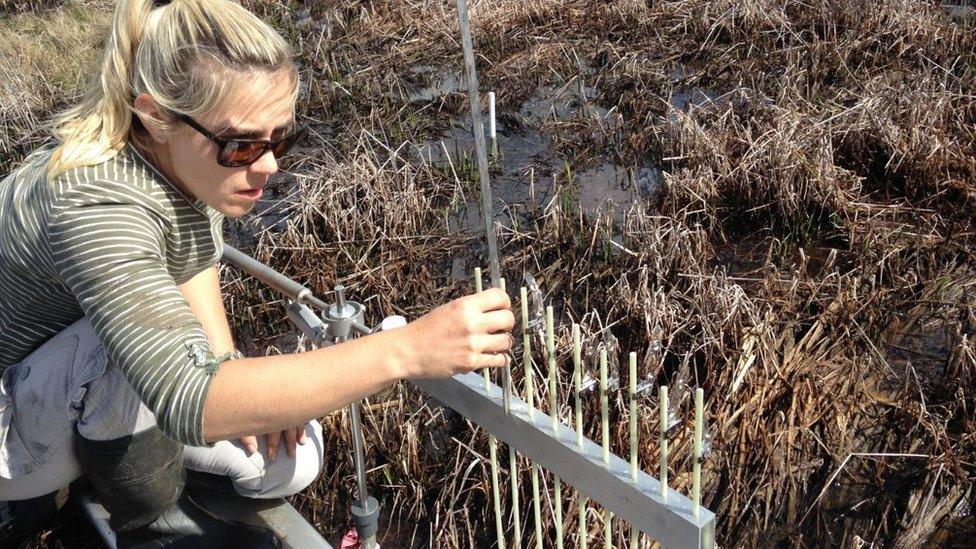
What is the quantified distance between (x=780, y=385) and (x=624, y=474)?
1.47 metres

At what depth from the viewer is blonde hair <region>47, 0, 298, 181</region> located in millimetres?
1420

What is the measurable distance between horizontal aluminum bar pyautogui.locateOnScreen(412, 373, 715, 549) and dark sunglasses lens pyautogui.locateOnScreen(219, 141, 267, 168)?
58 cm

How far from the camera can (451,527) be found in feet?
8.59

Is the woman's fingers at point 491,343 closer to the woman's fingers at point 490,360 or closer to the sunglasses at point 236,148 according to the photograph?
the woman's fingers at point 490,360

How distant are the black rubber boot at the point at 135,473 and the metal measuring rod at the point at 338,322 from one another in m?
0.35

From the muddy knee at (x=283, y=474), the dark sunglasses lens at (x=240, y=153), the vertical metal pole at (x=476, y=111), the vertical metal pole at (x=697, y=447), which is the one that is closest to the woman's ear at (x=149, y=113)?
the dark sunglasses lens at (x=240, y=153)

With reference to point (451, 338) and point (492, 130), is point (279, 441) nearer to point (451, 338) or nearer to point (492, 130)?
point (451, 338)

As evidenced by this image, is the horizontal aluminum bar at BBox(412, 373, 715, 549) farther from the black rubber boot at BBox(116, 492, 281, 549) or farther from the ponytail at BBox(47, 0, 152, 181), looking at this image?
the ponytail at BBox(47, 0, 152, 181)

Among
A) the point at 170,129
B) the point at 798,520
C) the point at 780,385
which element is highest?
the point at 170,129

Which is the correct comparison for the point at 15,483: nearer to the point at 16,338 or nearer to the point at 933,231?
the point at 16,338

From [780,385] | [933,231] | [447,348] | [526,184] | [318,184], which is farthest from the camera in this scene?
[526,184]

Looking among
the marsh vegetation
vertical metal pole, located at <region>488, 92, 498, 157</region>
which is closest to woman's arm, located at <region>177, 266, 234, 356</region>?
the marsh vegetation

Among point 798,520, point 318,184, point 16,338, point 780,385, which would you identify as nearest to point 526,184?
point 318,184

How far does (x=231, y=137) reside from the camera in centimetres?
146
